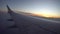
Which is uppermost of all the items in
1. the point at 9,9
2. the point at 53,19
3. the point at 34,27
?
the point at 9,9

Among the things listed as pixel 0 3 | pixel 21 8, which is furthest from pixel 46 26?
pixel 0 3

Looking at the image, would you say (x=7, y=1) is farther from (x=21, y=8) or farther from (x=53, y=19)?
(x=53, y=19)

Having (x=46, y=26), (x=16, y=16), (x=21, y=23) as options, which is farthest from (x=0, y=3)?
(x=46, y=26)

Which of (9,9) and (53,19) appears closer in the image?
(9,9)

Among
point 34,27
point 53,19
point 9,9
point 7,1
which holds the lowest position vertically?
point 34,27

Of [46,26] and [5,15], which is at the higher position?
[5,15]

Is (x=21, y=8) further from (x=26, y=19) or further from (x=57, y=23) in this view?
(x=57, y=23)
